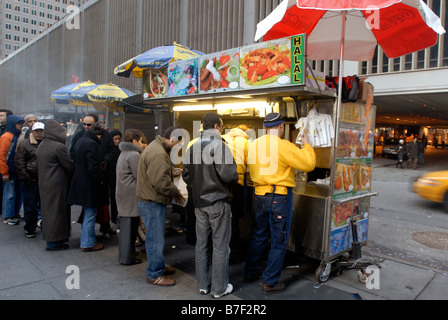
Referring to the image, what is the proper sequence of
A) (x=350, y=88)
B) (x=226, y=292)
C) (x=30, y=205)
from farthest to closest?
(x=30, y=205) → (x=350, y=88) → (x=226, y=292)

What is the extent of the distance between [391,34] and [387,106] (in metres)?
20.0

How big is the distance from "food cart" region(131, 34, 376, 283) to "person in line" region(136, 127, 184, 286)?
4.41 feet

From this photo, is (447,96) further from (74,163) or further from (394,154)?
(74,163)

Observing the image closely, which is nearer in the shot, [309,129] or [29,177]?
[309,129]

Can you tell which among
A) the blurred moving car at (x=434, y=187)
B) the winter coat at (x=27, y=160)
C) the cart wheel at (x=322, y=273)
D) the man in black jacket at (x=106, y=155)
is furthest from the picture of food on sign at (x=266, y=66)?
the blurred moving car at (x=434, y=187)

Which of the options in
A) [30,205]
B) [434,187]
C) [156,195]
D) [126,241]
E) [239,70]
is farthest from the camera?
[434,187]

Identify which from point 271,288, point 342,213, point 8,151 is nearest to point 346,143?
point 342,213

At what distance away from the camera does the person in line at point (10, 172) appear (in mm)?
6016

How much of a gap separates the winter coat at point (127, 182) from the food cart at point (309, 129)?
1.35 meters

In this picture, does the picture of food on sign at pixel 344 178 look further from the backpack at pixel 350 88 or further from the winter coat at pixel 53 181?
the winter coat at pixel 53 181

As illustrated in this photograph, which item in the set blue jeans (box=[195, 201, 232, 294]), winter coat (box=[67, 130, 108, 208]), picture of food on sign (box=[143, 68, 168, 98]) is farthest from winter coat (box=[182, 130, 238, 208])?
picture of food on sign (box=[143, 68, 168, 98])

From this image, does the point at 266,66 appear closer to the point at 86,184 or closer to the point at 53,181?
the point at 86,184

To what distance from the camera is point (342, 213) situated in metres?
Result: 4.21

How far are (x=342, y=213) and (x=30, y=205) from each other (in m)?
4.99
